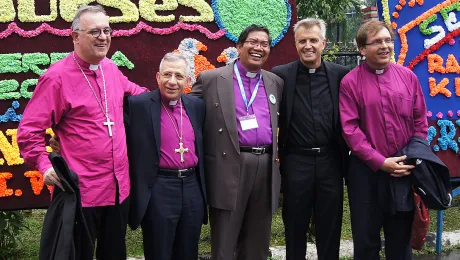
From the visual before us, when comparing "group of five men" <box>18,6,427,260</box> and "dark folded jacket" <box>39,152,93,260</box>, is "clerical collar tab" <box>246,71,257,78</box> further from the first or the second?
"dark folded jacket" <box>39,152,93,260</box>

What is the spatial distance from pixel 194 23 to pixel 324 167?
1.68 metres

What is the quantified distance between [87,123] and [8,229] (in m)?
2.35

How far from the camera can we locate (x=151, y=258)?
11.9ft

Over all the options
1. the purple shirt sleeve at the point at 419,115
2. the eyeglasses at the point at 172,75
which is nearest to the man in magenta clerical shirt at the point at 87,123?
the eyeglasses at the point at 172,75

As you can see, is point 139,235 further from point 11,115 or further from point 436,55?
point 436,55

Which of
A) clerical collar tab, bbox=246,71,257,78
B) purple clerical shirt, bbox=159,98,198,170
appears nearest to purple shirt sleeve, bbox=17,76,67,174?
purple clerical shirt, bbox=159,98,198,170

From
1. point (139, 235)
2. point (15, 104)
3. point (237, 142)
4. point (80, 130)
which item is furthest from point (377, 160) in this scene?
point (139, 235)

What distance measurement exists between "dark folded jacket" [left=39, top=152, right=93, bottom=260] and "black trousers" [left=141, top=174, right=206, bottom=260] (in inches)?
16.7

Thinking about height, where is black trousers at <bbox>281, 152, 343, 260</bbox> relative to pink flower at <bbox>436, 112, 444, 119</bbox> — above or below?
below

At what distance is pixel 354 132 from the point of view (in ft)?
12.6

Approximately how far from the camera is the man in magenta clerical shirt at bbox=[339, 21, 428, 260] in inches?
150

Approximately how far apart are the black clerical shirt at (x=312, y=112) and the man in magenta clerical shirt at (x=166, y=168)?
0.77 meters

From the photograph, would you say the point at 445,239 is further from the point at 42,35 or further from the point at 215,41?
the point at 42,35

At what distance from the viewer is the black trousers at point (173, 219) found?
11.6 ft
